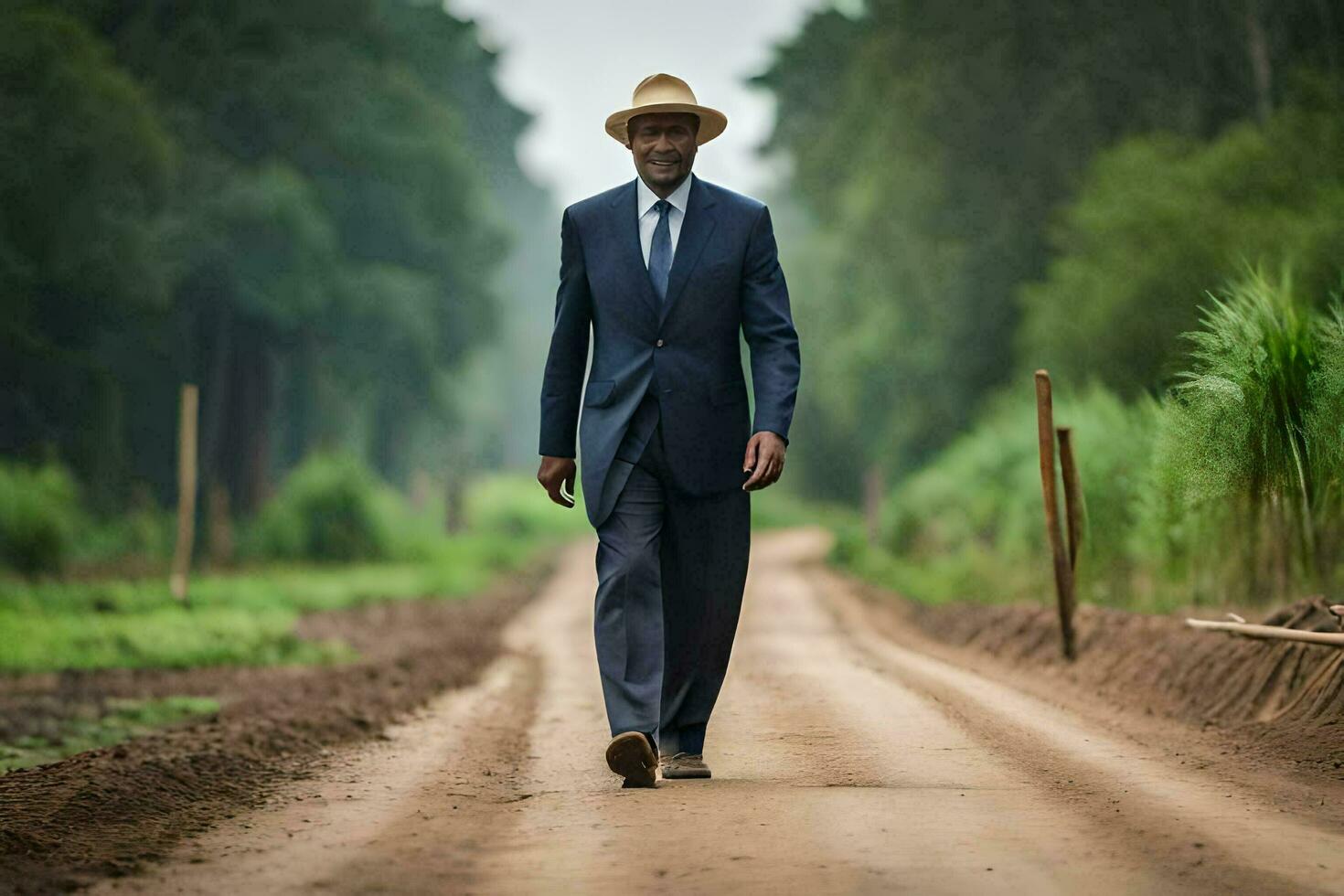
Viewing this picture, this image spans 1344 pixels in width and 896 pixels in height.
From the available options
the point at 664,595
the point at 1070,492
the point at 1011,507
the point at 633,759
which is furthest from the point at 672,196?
the point at 1011,507

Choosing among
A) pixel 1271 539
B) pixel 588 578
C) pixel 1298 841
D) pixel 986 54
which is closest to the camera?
pixel 1298 841

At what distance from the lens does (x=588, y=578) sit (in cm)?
3002

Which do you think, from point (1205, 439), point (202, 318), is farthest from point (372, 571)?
point (1205, 439)

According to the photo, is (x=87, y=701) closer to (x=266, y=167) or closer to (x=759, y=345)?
(x=759, y=345)

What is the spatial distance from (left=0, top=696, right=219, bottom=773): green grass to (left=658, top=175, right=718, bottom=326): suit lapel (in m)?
4.64

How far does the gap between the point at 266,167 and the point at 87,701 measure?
2034 centimetres

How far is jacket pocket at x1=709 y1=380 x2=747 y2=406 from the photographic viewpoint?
670 cm

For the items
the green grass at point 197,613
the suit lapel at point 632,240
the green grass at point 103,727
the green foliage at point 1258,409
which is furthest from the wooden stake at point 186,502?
the suit lapel at point 632,240

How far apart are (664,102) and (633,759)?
254 cm

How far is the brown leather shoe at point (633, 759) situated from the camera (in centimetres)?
623

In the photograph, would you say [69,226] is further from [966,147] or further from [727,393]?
[727,393]

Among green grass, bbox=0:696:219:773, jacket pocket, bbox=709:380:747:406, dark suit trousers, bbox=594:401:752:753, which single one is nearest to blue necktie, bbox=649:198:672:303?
jacket pocket, bbox=709:380:747:406

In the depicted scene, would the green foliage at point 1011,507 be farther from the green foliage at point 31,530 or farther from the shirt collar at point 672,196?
the green foliage at point 31,530

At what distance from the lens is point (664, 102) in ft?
21.7
